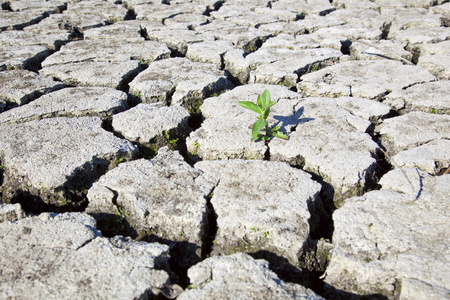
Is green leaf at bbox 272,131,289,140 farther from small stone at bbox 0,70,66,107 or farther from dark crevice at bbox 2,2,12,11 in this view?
dark crevice at bbox 2,2,12,11

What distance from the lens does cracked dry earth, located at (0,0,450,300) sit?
116 cm

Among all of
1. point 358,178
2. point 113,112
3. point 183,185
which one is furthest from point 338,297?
point 113,112

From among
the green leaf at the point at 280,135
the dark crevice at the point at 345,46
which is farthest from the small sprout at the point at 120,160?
the dark crevice at the point at 345,46

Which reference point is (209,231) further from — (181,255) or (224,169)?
(224,169)

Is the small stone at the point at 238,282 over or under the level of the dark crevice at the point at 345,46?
under

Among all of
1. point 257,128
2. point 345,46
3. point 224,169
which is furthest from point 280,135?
point 345,46

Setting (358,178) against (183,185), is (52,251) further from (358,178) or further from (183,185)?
(358,178)

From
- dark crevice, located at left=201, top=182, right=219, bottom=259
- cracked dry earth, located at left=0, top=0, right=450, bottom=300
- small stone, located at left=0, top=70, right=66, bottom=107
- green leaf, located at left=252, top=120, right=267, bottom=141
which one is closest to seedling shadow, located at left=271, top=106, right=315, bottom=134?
cracked dry earth, located at left=0, top=0, right=450, bottom=300

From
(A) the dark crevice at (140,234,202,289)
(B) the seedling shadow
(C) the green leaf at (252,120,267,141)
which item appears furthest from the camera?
(B) the seedling shadow

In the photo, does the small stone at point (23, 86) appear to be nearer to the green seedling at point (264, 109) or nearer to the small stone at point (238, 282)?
the green seedling at point (264, 109)

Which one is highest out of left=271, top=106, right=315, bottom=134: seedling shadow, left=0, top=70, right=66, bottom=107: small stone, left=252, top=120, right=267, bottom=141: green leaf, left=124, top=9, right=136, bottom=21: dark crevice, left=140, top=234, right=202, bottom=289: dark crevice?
left=124, top=9, right=136, bottom=21: dark crevice

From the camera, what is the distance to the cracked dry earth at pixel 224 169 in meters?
1.16

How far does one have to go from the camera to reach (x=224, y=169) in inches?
64.4

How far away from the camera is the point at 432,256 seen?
1188 millimetres
